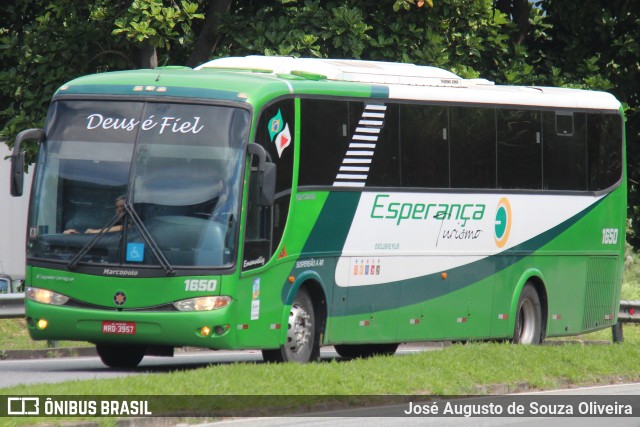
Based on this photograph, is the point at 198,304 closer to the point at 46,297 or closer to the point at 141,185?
the point at 141,185

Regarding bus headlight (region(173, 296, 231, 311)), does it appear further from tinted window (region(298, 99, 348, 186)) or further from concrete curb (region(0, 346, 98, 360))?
concrete curb (region(0, 346, 98, 360))

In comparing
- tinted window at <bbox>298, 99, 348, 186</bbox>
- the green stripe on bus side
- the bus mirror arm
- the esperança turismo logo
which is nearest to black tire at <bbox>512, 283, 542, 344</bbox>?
the green stripe on bus side

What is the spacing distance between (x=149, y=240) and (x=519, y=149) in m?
7.12

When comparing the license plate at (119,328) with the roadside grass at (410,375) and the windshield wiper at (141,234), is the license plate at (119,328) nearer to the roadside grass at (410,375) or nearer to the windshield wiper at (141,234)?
the windshield wiper at (141,234)

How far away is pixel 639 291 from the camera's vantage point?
4425cm

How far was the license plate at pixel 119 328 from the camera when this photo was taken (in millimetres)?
15898

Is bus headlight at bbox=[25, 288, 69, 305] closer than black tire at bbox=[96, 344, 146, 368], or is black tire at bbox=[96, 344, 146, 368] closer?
bus headlight at bbox=[25, 288, 69, 305]

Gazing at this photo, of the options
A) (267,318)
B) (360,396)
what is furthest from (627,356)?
(360,396)

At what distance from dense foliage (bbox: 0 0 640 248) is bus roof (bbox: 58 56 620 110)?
3.44m

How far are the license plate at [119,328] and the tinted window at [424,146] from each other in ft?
15.7

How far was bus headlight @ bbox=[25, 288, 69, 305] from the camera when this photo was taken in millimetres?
16250

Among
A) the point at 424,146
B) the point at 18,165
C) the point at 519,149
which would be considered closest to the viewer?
the point at 18,165

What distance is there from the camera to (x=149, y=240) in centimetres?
1595

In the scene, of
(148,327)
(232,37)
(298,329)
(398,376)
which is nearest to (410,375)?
(398,376)
